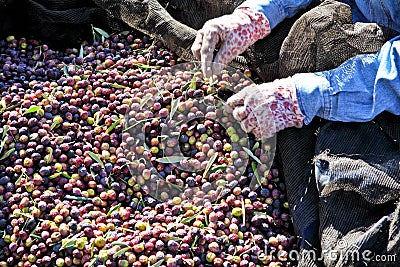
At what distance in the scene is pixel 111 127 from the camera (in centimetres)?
213

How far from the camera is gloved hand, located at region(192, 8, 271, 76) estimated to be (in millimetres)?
2111

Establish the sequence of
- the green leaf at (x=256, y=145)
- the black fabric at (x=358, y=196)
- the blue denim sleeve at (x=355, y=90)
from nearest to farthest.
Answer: the black fabric at (x=358, y=196)
the blue denim sleeve at (x=355, y=90)
the green leaf at (x=256, y=145)

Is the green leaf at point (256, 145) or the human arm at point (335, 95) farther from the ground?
the human arm at point (335, 95)

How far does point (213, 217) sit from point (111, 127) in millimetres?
531

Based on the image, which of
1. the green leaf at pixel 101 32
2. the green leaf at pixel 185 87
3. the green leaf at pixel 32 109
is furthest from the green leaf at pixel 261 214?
the green leaf at pixel 101 32

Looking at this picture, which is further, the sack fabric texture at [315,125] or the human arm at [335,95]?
the human arm at [335,95]

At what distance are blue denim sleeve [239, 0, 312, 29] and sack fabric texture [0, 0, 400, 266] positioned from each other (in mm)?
40

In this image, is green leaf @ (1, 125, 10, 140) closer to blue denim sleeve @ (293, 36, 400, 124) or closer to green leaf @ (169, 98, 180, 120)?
green leaf @ (169, 98, 180, 120)

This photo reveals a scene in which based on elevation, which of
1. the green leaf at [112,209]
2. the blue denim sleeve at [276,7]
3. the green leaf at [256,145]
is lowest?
the green leaf at [112,209]

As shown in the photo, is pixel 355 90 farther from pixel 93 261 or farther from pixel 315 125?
pixel 93 261

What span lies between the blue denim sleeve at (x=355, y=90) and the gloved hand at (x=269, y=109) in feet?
0.10

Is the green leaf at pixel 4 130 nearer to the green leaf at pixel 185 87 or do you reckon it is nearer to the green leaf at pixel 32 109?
the green leaf at pixel 32 109

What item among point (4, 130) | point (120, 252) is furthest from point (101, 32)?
point (120, 252)

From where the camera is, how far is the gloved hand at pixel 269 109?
6.46 feet
